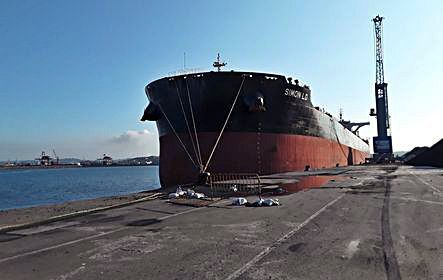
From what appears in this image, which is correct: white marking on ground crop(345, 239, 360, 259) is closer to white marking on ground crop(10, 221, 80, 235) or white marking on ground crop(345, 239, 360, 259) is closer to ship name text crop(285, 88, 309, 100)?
white marking on ground crop(10, 221, 80, 235)

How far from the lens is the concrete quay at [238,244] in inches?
196

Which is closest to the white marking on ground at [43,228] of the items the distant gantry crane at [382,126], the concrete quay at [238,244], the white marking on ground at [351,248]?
the concrete quay at [238,244]

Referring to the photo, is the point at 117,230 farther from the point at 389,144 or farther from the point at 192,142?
the point at 389,144

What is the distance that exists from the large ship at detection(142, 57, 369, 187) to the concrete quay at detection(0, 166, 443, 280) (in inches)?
431

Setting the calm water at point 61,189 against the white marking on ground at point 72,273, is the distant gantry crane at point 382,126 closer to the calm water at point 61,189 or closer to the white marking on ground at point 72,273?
the calm water at point 61,189

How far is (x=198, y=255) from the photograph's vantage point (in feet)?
19.0

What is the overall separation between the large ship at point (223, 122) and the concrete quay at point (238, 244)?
35.9ft

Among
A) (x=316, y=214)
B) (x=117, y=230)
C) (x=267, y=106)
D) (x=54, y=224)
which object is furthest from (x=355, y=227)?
(x=267, y=106)

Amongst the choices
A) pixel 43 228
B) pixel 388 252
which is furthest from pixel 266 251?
pixel 43 228

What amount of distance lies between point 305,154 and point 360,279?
2376cm

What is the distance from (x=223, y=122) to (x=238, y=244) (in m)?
15.7

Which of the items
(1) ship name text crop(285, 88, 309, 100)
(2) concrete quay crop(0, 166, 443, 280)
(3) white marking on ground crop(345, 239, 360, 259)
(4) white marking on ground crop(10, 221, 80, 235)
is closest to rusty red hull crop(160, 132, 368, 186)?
(1) ship name text crop(285, 88, 309, 100)

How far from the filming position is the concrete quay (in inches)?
196

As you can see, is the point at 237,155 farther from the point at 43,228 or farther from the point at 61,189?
the point at 61,189
